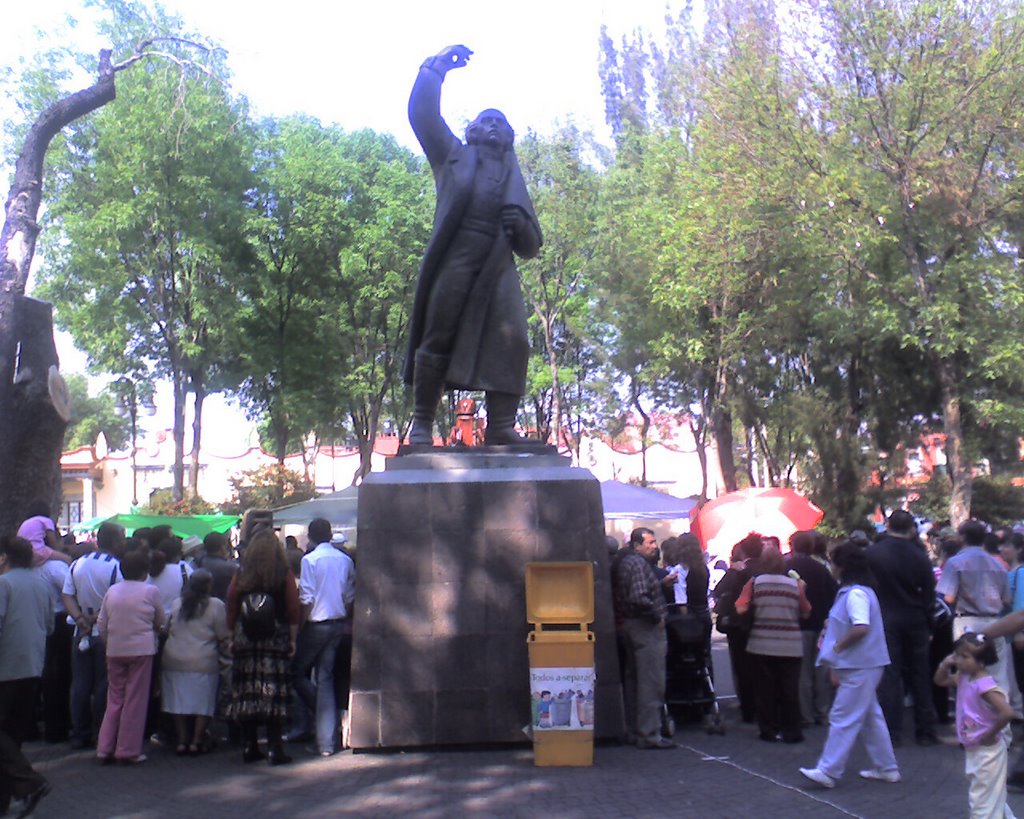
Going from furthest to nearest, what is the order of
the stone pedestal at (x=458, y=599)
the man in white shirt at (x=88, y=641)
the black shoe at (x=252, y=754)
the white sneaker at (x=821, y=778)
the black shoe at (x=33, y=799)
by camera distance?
1. the man in white shirt at (x=88, y=641)
2. the black shoe at (x=252, y=754)
3. the stone pedestal at (x=458, y=599)
4. the white sneaker at (x=821, y=778)
5. the black shoe at (x=33, y=799)

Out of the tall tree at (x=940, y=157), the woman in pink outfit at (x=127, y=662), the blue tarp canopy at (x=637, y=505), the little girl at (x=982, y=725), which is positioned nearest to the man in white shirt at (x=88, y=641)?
the woman in pink outfit at (x=127, y=662)

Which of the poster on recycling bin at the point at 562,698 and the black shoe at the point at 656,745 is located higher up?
the poster on recycling bin at the point at 562,698

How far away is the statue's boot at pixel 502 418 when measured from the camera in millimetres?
8953

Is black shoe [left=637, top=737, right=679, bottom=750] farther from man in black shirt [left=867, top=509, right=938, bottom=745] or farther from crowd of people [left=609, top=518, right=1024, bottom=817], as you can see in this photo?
man in black shirt [left=867, top=509, right=938, bottom=745]

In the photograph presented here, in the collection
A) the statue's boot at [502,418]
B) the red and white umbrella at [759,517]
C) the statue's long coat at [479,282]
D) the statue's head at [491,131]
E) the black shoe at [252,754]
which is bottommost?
the black shoe at [252,754]

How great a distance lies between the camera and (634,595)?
8.33 m

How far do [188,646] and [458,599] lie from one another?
2.18 metres

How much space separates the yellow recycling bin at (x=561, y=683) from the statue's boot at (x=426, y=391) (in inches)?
72.3

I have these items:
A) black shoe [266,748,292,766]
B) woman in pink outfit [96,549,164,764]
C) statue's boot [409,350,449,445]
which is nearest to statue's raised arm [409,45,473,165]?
statue's boot [409,350,449,445]

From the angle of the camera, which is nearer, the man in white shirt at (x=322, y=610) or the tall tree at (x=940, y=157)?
the man in white shirt at (x=322, y=610)

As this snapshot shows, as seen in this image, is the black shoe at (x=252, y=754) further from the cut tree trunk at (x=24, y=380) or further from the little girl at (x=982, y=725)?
the little girl at (x=982, y=725)

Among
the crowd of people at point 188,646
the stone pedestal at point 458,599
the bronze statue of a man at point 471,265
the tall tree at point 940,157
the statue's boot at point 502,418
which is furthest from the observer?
the tall tree at point 940,157

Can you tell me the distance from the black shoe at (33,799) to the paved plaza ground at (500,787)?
0.29 metres

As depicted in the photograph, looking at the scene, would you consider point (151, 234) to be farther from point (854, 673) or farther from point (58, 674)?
point (854, 673)
